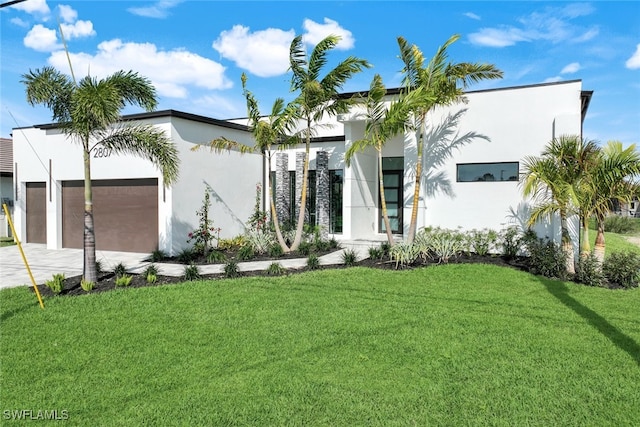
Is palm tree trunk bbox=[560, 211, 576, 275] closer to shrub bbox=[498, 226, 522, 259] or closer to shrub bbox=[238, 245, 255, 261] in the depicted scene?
shrub bbox=[498, 226, 522, 259]

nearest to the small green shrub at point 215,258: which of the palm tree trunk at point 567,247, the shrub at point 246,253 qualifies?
the shrub at point 246,253

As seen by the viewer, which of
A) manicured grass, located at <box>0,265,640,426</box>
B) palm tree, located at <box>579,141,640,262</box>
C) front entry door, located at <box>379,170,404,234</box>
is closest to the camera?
manicured grass, located at <box>0,265,640,426</box>

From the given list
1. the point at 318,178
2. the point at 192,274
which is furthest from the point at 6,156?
the point at 192,274

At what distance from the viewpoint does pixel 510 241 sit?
12023mm

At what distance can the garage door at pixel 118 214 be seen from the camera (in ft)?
45.3

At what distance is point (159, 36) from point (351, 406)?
39.6 ft

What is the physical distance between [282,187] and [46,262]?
7.77m

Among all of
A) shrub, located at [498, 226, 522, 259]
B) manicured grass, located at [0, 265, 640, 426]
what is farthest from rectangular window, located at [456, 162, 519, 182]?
manicured grass, located at [0, 265, 640, 426]

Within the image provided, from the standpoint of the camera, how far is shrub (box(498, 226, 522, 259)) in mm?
11836

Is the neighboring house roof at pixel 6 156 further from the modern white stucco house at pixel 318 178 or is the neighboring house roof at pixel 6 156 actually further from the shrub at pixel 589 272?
the shrub at pixel 589 272

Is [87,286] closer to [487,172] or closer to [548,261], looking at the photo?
[548,261]

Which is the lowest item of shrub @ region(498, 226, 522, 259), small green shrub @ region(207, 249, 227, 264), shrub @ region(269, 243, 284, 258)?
small green shrub @ region(207, 249, 227, 264)

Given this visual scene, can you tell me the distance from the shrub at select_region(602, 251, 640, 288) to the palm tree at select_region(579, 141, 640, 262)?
1.06ft

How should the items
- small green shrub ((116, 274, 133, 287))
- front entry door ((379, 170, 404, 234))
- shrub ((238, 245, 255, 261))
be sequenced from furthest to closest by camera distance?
front entry door ((379, 170, 404, 234)) → shrub ((238, 245, 255, 261)) → small green shrub ((116, 274, 133, 287))
